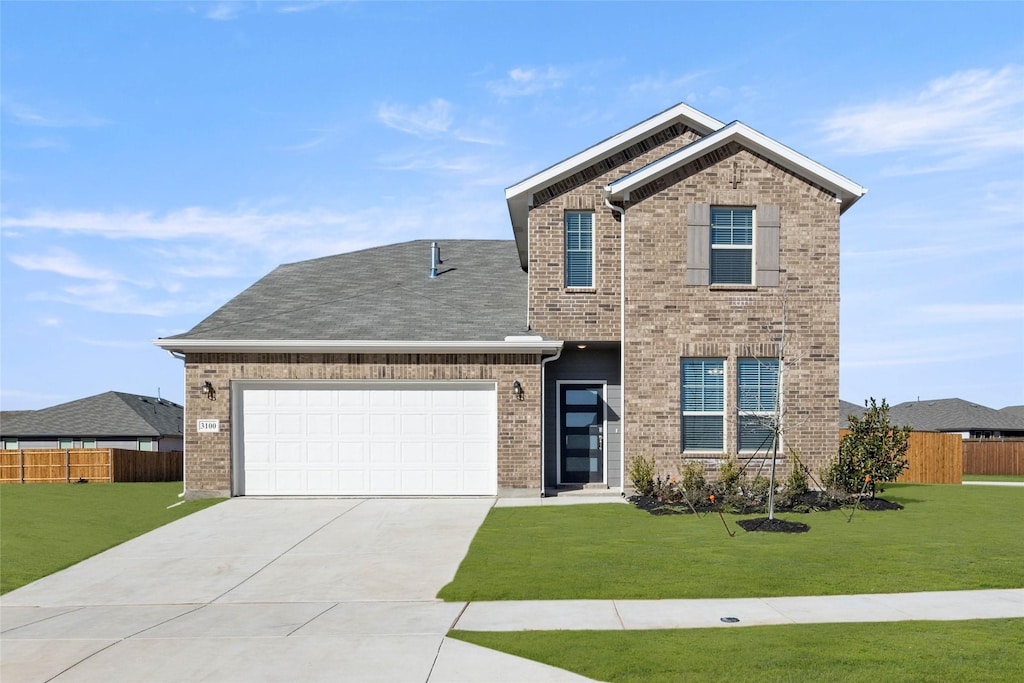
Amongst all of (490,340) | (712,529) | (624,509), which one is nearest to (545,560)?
(712,529)

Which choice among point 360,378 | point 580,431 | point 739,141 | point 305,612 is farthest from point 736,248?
point 305,612

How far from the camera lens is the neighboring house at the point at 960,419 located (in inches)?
1865

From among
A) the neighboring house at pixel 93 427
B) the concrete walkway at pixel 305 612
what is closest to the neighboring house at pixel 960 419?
the neighboring house at pixel 93 427

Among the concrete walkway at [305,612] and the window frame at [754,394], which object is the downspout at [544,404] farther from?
the window frame at [754,394]

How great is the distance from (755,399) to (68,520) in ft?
47.2

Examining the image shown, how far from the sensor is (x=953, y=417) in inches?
1918

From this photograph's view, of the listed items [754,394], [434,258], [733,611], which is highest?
[434,258]

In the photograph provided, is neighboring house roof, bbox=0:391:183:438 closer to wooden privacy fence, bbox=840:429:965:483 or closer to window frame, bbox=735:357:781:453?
window frame, bbox=735:357:781:453

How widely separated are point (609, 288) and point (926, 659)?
40.4 ft

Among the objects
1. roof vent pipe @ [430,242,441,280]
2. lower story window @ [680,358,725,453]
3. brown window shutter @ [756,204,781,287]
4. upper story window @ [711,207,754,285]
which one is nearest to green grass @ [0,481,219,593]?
roof vent pipe @ [430,242,441,280]

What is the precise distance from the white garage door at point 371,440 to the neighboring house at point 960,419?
34941 mm

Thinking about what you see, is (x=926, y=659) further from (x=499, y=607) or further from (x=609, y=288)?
(x=609, y=288)

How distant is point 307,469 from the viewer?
59.8 ft

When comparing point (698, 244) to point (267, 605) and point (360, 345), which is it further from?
point (267, 605)
